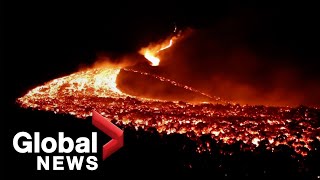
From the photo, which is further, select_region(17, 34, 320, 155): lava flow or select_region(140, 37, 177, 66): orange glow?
select_region(140, 37, 177, 66): orange glow

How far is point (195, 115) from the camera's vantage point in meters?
5.72

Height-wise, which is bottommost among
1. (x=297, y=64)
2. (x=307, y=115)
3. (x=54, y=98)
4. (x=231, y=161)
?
(x=231, y=161)

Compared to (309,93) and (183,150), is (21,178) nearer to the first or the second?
(183,150)

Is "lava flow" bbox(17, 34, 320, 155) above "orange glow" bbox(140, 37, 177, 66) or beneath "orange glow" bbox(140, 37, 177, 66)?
beneath

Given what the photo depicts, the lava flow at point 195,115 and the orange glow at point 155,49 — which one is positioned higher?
the orange glow at point 155,49

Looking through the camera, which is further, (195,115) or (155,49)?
(155,49)

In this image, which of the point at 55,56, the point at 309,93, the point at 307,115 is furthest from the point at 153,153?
the point at 55,56

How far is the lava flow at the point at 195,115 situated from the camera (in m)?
5.07

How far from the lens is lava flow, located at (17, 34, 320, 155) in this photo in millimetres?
5074

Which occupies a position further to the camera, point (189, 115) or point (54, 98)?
point (54, 98)

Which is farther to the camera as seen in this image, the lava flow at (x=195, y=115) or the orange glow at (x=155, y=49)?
the orange glow at (x=155, y=49)

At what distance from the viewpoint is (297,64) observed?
9.18m

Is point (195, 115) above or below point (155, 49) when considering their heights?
below

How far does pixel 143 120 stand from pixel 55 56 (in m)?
6.22
